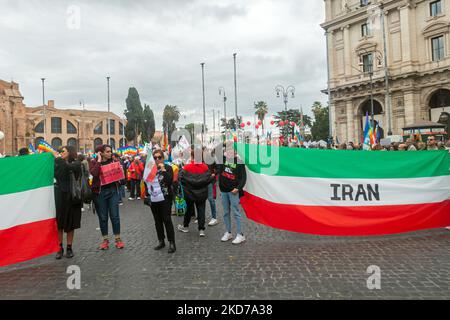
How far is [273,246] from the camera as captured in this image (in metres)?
6.20

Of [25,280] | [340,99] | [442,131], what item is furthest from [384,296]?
→ [340,99]

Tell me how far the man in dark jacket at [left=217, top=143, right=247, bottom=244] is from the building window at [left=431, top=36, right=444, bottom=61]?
42483mm

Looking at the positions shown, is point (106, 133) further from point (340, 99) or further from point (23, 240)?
point (23, 240)

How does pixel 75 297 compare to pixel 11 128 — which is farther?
pixel 11 128

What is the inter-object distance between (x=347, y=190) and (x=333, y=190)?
0.91 feet

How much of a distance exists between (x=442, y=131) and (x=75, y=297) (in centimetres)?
2659

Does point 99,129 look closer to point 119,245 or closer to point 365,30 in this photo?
point 365,30

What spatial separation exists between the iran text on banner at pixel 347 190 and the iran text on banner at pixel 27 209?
360 cm

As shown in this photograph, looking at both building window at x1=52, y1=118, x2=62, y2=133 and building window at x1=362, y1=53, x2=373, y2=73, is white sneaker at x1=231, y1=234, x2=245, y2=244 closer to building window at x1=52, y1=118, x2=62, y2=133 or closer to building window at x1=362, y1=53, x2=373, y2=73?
building window at x1=362, y1=53, x2=373, y2=73

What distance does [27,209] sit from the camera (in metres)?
5.55

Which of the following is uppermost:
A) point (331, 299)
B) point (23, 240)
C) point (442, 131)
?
point (442, 131)

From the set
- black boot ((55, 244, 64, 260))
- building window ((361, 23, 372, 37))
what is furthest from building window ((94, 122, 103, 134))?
black boot ((55, 244, 64, 260))

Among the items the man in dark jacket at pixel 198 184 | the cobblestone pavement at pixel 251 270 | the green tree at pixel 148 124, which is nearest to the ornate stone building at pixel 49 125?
the green tree at pixel 148 124

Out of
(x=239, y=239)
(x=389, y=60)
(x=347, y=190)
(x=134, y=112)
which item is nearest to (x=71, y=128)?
(x=134, y=112)
